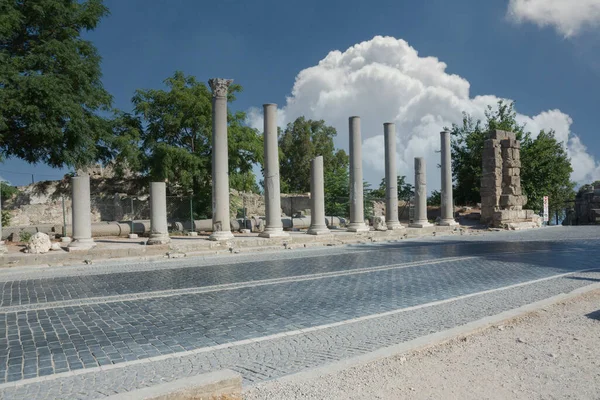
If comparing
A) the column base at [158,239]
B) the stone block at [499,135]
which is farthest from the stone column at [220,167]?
the stone block at [499,135]

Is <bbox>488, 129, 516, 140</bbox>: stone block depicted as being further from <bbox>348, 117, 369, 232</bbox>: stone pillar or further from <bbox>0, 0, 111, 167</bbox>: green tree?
<bbox>0, 0, 111, 167</bbox>: green tree

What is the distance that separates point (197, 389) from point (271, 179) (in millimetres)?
13589

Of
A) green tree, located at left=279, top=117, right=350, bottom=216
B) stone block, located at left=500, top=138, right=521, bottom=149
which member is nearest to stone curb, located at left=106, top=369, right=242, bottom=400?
stone block, located at left=500, top=138, right=521, bottom=149

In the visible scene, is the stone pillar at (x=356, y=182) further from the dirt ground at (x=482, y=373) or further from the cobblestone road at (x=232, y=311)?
the dirt ground at (x=482, y=373)

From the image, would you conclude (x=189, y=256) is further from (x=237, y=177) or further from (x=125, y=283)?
(x=237, y=177)

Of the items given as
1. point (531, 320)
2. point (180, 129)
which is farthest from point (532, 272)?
point (180, 129)

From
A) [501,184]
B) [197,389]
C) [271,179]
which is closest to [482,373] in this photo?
[197,389]

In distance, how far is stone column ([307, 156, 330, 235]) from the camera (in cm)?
1761

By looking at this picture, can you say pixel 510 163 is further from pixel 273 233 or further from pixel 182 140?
pixel 182 140

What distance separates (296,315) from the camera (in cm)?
620

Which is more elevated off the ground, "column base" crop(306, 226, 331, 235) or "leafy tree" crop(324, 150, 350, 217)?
"leafy tree" crop(324, 150, 350, 217)

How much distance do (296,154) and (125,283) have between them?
118 ft

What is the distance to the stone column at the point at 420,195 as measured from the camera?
21609 mm

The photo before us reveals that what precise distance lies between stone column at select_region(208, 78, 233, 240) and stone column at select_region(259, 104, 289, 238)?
1599 millimetres
